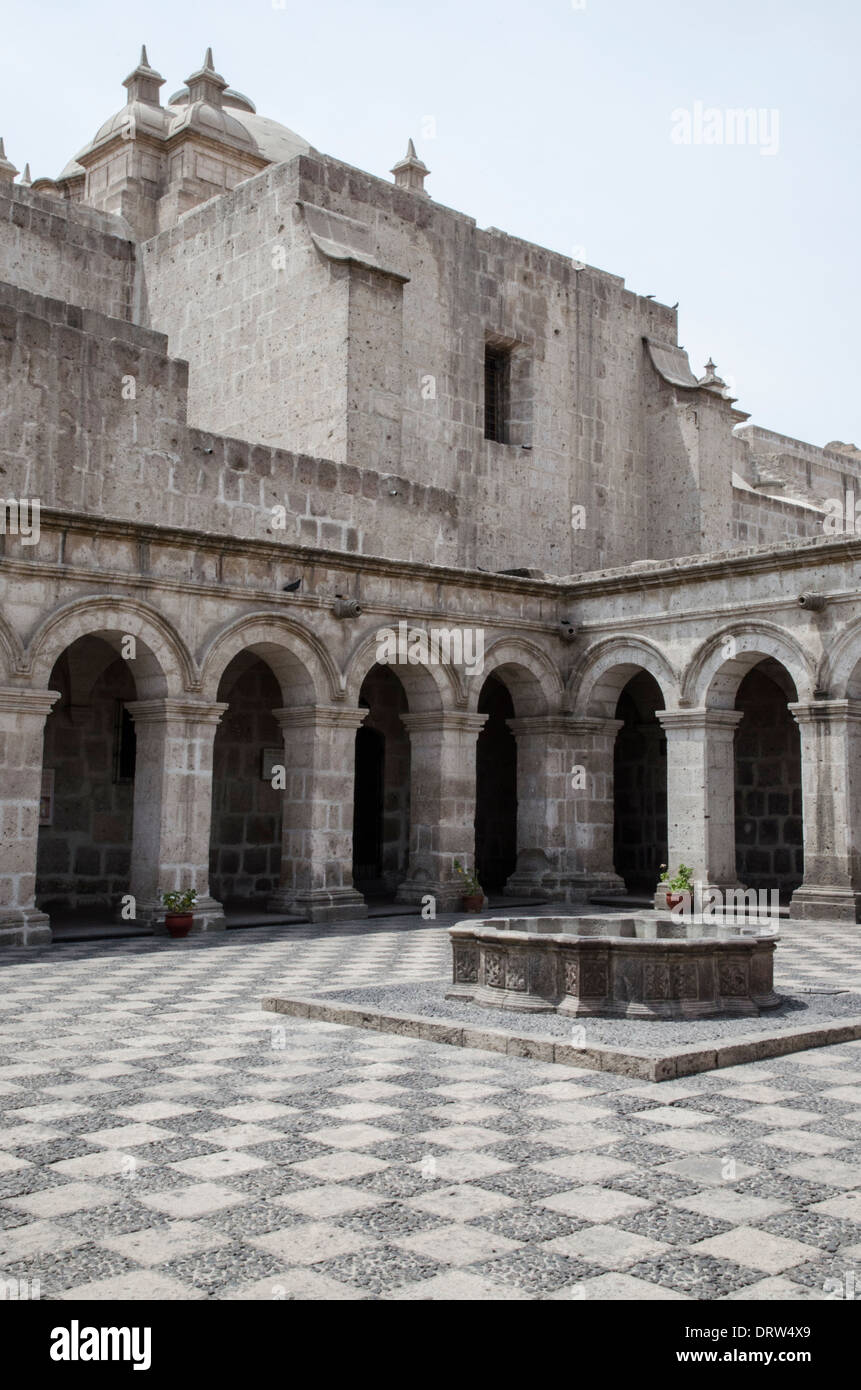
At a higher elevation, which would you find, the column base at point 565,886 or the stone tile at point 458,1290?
the column base at point 565,886

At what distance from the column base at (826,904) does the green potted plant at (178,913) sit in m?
6.88

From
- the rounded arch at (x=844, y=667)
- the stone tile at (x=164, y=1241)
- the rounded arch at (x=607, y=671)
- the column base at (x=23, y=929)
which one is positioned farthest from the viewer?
the rounded arch at (x=607, y=671)

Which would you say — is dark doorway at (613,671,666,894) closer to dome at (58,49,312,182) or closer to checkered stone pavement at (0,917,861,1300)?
dome at (58,49,312,182)

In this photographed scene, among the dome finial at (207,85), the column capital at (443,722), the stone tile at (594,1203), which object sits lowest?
the stone tile at (594,1203)

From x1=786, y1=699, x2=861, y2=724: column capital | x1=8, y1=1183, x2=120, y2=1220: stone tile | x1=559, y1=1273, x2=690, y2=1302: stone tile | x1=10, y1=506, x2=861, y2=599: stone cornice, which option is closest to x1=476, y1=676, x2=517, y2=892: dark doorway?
x1=10, y1=506, x2=861, y2=599: stone cornice

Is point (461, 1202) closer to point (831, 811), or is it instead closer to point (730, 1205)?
point (730, 1205)

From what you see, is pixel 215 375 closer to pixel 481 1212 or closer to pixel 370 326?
pixel 370 326

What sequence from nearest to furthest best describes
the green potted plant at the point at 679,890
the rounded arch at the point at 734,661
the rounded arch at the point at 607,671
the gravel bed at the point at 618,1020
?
the gravel bed at the point at 618,1020 < the green potted plant at the point at 679,890 < the rounded arch at the point at 734,661 < the rounded arch at the point at 607,671

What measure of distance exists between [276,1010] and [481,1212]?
395 centimetres

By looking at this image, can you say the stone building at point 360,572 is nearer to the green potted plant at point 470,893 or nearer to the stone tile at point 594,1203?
the green potted plant at point 470,893

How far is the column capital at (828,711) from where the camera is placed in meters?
13.7

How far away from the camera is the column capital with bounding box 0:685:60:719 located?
11438mm

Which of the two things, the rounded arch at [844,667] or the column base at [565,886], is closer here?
the rounded arch at [844,667]

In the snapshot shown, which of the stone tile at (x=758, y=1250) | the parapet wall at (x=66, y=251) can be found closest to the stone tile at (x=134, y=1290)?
the stone tile at (x=758, y=1250)
